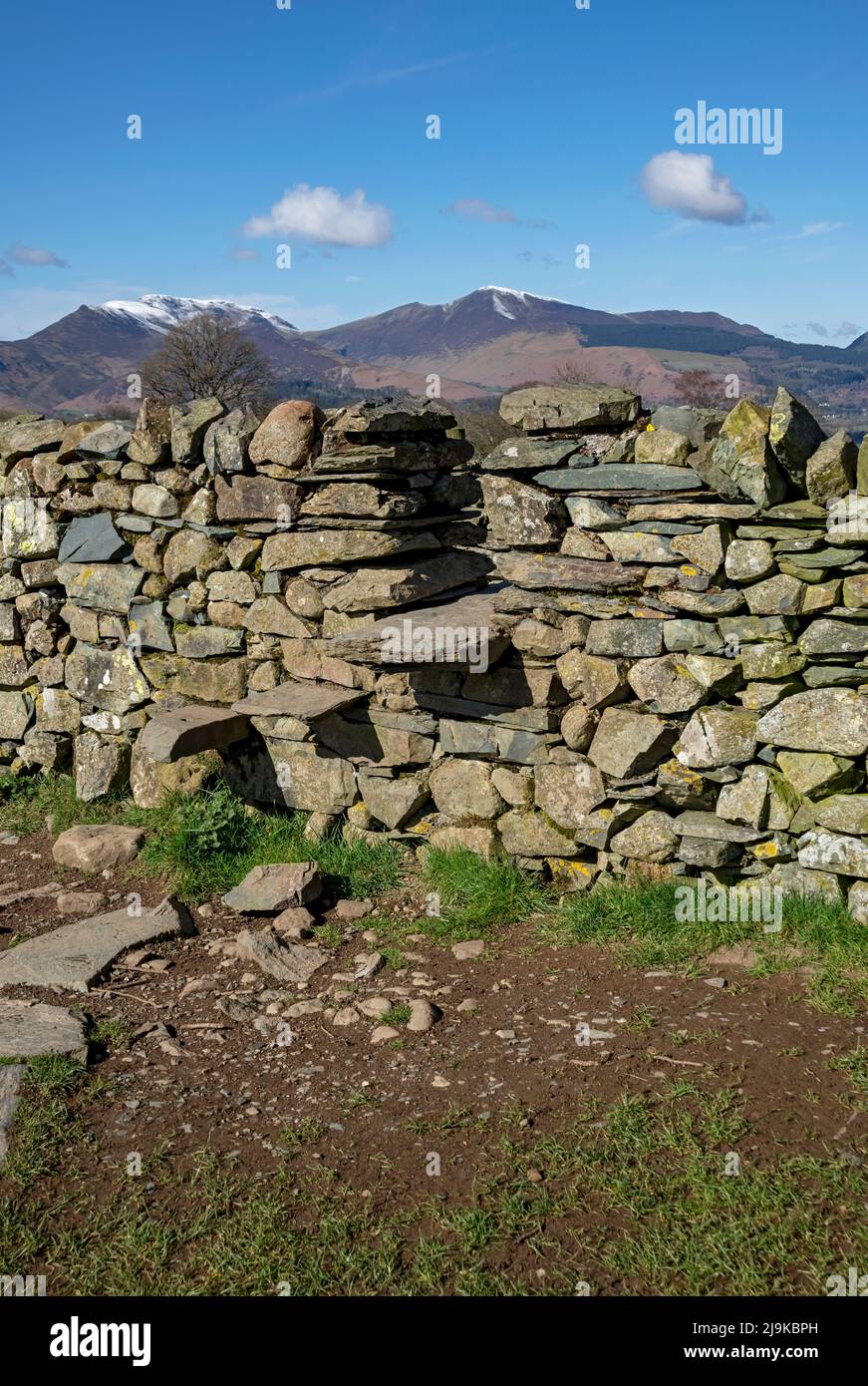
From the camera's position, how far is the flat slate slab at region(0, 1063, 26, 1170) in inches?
161

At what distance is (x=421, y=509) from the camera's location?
22.3 feet

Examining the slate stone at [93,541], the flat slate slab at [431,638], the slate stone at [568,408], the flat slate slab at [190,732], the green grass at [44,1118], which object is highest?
the slate stone at [568,408]

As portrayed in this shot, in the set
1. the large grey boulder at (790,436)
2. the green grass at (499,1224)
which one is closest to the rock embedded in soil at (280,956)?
the green grass at (499,1224)

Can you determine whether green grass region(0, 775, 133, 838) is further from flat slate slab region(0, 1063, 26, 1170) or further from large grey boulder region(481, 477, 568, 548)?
large grey boulder region(481, 477, 568, 548)

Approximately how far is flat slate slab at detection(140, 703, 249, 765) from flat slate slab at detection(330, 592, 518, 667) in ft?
3.97

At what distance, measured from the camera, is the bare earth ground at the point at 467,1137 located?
3410mm

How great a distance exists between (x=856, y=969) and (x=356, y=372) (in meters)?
132

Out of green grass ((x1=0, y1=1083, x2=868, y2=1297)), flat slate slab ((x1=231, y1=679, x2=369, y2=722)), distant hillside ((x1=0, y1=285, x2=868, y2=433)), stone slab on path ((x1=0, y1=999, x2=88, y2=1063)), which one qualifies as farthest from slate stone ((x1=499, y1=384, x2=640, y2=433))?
distant hillside ((x1=0, y1=285, x2=868, y2=433))

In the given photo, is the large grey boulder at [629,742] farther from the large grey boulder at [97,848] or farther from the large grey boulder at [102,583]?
the large grey boulder at [102,583]

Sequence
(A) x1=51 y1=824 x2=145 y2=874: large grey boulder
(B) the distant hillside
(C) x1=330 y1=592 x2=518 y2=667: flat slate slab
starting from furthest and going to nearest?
(B) the distant hillside < (A) x1=51 y1=824 x2=145 y2=874: large grey boulder < (C) x1=330 y1=592 x2=518 y2=667: flat slate slab

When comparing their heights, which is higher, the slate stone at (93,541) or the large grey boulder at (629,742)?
the slate stone at (93,541)

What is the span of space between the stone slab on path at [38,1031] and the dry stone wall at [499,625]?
6.73 ft

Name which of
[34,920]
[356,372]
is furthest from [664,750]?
[356,372]
